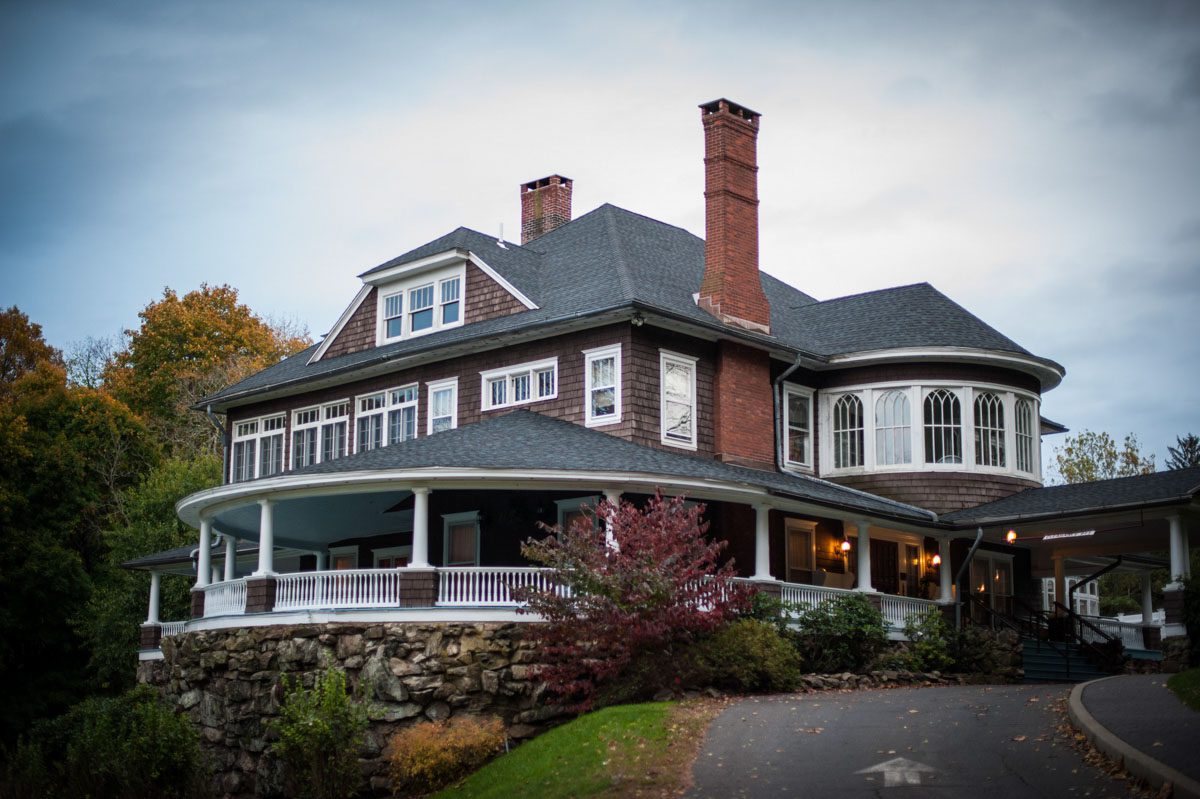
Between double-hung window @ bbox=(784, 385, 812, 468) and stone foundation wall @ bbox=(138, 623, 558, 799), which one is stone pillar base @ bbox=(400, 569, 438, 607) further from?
double-hung window @ bbox=(784, 385, 812, 468)

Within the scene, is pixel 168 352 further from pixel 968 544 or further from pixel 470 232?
pixel 968 544

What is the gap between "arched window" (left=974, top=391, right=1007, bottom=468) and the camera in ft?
104

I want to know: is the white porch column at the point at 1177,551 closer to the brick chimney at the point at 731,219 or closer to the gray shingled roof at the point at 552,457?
the gray shingled roof at the point at 552,457

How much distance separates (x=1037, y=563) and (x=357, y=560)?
666 inches

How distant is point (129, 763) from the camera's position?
2548 centimetres

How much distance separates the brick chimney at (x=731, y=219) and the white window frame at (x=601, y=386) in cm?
297

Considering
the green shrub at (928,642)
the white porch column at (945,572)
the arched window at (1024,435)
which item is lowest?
the green shrub at (928,642)

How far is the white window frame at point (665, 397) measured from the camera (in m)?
28.1

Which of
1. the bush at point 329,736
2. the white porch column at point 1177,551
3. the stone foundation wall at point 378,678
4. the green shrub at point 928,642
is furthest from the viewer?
the white porch column at point 1177,551

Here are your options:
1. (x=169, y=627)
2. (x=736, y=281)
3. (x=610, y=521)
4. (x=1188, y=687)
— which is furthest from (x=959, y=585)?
(x=169, y=627)

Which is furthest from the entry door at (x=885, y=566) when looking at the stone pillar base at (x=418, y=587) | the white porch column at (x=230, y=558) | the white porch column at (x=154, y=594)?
the white porch column at (x=154, y=594)

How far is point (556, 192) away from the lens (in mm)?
38031

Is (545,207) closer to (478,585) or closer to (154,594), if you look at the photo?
(154,594)

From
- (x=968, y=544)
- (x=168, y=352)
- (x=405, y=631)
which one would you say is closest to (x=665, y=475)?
(x=405, y=631)
